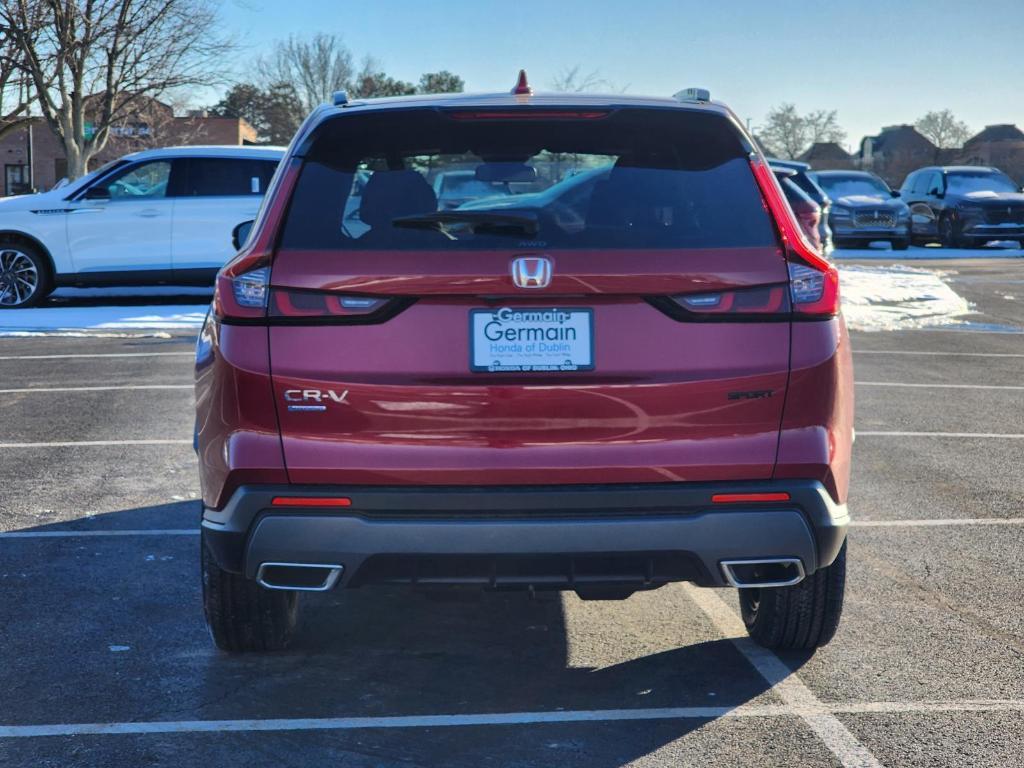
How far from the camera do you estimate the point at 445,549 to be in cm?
381

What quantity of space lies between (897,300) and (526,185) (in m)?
16.0

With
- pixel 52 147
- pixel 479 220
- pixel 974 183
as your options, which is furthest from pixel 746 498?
pixel 52 147

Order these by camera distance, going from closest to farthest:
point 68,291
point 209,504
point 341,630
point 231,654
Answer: point 209,504 < point 231,654 < point 341,630 < point 68,291

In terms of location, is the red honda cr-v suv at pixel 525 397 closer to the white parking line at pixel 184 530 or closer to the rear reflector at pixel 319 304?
the rear reflector at pixel 319 304

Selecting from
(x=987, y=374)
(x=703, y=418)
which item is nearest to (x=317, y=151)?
(x=703, y=418)

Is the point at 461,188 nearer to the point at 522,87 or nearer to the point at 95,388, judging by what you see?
the point at 522,87

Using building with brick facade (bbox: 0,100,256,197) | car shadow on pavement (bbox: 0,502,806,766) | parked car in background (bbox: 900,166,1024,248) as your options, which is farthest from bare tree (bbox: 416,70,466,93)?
car shadow on pavement (bbox: 0,502,806,766)

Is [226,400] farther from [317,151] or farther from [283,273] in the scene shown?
[317,151]

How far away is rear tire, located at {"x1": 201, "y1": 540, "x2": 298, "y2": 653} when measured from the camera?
4418mm

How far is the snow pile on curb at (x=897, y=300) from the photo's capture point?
676 inches

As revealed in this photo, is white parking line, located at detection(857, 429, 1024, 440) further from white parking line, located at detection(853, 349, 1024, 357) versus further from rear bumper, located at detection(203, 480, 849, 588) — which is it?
rear bumper, located at detection(203, 480, 849, 588)

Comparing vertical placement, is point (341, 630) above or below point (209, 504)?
below

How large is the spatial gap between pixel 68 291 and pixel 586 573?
18.0 m

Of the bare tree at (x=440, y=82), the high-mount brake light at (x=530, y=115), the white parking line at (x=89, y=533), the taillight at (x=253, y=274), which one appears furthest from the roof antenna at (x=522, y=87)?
the bare tree at (x=440, y=82)
